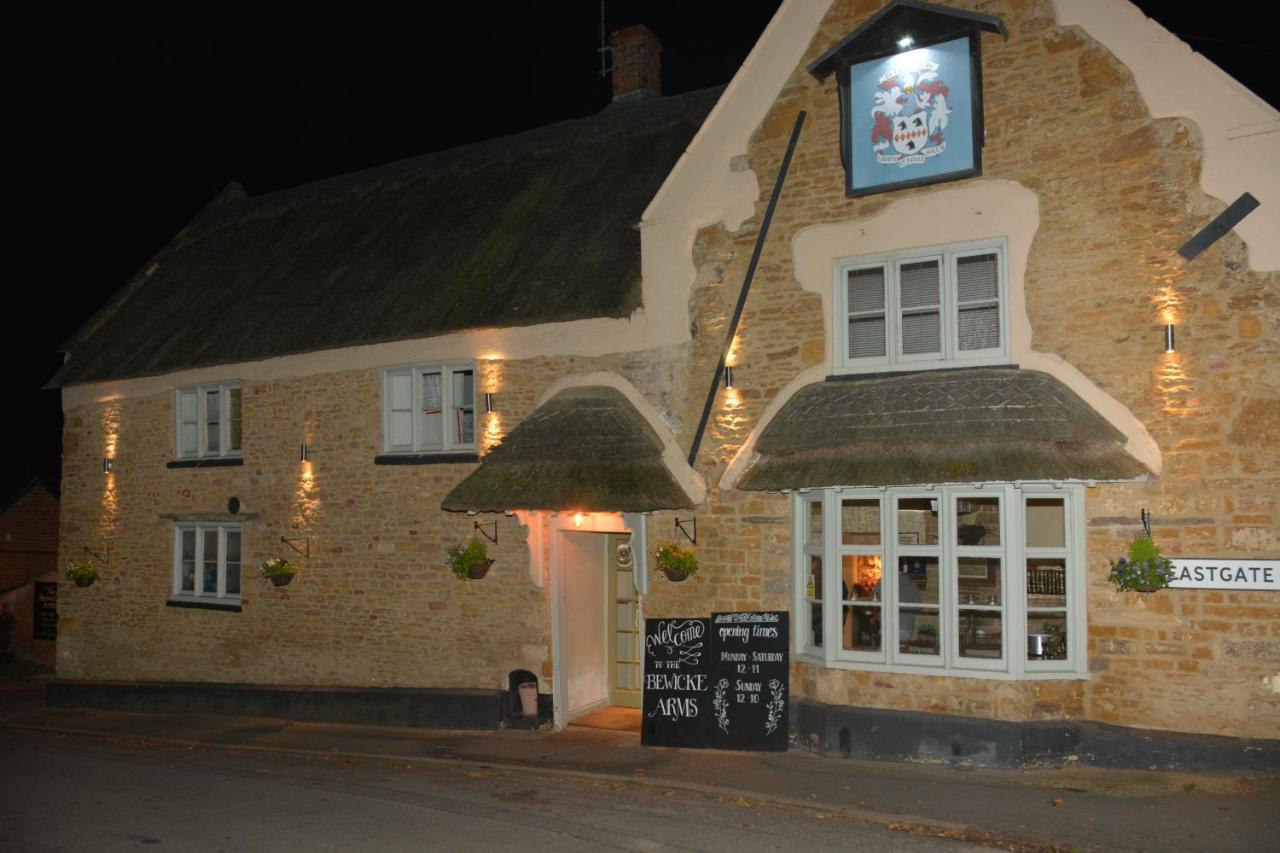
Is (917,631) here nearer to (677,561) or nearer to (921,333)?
(677,561)

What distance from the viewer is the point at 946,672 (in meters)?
10.7

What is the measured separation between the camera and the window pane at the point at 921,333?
444 inches

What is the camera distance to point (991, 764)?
10414 mm

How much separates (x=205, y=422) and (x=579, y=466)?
8.11 m

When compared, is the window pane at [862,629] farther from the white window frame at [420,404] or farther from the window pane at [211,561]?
the window pane at [211,561]

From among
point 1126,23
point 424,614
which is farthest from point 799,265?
point 424,614

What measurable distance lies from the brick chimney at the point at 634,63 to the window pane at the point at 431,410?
6.26 meters

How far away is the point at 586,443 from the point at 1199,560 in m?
6.56

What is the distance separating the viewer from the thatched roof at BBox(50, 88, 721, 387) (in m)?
14.2

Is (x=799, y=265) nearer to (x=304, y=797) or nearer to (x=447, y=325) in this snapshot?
(x=447, y=325)

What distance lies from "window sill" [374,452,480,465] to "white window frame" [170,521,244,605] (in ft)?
11.2

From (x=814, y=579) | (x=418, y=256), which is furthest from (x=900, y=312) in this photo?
(x=418, y=256)

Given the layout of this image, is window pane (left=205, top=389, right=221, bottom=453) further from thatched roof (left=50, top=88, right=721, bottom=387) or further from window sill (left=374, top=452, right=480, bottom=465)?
window sill (left=374, top=452, right=480, bottom=465)

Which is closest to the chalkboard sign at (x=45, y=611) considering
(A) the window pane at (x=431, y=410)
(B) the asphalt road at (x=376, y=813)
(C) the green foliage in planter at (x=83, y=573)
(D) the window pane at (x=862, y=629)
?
(C) the green foliage in planter at (x=83, y=573)
